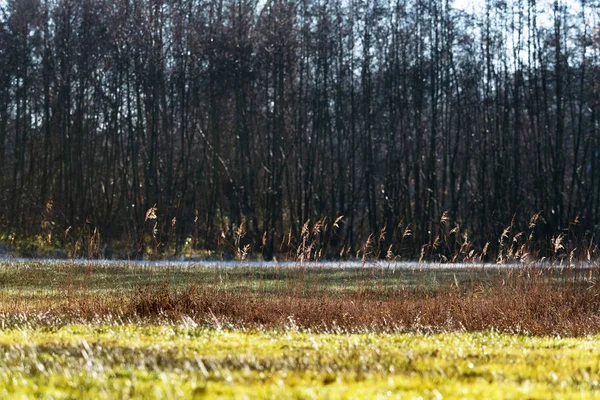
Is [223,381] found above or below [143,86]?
below

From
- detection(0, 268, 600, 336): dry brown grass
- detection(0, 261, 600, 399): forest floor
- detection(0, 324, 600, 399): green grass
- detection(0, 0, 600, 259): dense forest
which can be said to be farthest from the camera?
detection(0, 0, 600, 259): dense forest

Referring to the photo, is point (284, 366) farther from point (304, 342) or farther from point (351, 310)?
point (351, 310)

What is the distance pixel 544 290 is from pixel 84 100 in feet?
61.5

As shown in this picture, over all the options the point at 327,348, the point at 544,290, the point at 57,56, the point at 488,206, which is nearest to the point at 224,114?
the point at 57,56

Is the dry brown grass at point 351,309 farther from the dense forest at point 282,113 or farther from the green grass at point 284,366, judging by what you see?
the dense forest at point 282,113

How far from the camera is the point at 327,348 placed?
6.72m

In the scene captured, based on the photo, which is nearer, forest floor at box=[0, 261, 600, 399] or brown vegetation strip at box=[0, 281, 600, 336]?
forest floor at box=[0, 261, 600, 399]

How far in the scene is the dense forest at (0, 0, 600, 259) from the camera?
25.3m

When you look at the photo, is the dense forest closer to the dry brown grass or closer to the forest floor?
the forest floor

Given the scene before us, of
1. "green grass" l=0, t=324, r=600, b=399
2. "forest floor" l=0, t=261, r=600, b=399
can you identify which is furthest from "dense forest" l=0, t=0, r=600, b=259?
"green grass" l=0, t=324, r=600, b=399

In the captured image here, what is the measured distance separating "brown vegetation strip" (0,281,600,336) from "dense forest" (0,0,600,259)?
13.3 meters

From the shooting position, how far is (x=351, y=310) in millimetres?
10266

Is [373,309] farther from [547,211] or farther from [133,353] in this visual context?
[547,211]

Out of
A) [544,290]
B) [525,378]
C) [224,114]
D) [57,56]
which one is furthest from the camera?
[224,114]
